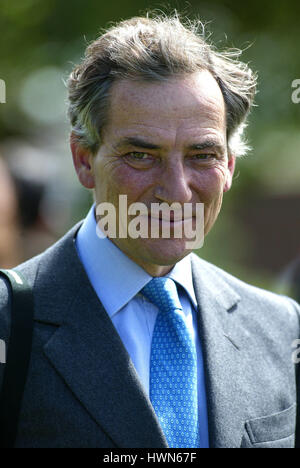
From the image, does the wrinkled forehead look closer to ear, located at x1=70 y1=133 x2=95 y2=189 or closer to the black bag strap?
ear, located at x1=70 y1=133 x2=95 y2=189

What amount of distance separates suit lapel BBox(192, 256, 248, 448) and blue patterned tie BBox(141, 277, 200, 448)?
0.07m

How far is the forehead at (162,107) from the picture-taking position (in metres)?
2.74

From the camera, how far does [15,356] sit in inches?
100

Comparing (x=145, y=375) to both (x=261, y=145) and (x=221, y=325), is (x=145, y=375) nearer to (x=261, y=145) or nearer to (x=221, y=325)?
(x=221, y=325)

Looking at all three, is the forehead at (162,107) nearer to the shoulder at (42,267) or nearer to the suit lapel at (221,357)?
the shoulder at (42,267)

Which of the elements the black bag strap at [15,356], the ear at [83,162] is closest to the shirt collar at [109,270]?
the ear at [83,162]

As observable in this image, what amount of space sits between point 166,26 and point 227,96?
0.37 meters

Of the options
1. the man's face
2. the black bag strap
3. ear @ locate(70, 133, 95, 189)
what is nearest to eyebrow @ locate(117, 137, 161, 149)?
the man's face

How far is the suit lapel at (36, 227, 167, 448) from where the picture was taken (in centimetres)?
261

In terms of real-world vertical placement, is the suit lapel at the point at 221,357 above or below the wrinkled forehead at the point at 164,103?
below

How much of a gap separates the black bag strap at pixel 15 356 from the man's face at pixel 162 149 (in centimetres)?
46

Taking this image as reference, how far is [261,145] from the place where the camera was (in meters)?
11.6

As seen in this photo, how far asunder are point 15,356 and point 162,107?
103 centimetres

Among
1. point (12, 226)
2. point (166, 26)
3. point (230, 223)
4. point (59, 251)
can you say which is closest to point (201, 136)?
point (166, 26)
